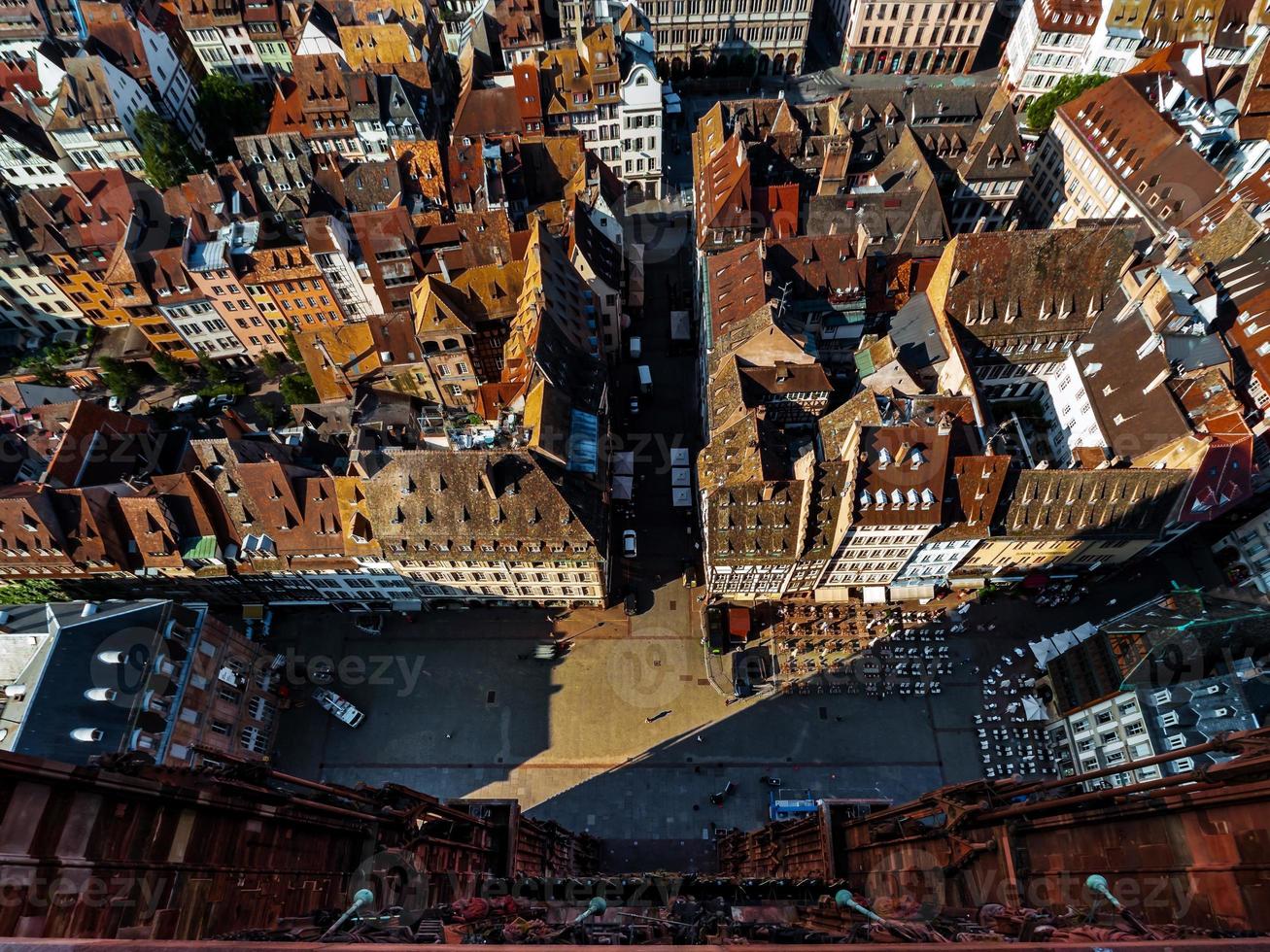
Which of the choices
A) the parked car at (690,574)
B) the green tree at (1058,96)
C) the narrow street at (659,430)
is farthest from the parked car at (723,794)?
the green tree at (1058,96)

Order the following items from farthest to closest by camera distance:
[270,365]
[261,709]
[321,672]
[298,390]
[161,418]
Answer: [270,365], [161,418], [298,390], [321,672], [261,709]

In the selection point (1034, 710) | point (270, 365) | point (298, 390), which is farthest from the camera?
point (270, 365)

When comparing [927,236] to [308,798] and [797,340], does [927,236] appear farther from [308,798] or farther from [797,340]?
[308,798]

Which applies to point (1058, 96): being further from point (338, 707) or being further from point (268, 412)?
point (338, 707)

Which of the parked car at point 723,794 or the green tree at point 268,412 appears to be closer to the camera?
the parked car at point 723,794

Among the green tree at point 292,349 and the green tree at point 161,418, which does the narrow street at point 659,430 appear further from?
the green tree at point 161,418

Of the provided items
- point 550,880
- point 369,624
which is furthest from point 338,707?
point 550,880

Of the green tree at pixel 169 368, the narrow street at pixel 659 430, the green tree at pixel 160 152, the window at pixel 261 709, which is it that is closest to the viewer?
the window at pixel 261 709

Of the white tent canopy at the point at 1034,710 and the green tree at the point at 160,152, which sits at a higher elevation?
the green tree at the point at 160,152

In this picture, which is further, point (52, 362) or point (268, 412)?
point (52, 362)
